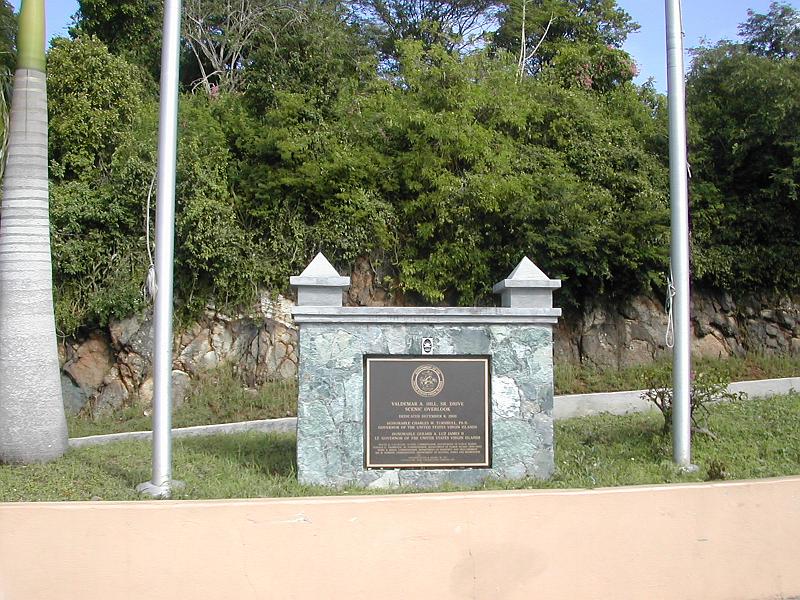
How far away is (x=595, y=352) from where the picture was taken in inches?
618

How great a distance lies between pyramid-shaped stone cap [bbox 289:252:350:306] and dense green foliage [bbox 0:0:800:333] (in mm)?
7237

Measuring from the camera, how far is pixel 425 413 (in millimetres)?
7777

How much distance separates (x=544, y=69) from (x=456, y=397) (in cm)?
1417

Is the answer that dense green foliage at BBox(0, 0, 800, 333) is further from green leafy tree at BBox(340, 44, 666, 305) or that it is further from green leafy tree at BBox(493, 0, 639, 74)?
green leafy tree at BBox(493, 0, 639, 74)

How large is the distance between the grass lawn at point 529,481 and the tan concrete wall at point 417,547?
129 cm

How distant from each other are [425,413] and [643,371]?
25.2 feet

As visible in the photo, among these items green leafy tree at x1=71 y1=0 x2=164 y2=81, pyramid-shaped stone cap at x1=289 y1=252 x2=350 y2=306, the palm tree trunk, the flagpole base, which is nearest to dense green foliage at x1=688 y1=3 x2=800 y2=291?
pyramid-shaped stone cap at x1=289 y1=252 x2=350 y2=306

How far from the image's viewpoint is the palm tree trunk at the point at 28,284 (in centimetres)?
892

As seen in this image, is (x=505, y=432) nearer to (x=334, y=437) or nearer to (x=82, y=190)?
(x=334, y=437)

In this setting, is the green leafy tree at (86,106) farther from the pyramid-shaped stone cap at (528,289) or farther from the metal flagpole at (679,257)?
the metal flagpole at (679,257)

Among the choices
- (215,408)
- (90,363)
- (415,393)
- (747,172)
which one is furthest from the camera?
(747,172)

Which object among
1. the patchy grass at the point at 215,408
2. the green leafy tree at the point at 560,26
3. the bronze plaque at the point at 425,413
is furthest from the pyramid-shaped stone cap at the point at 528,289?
the green leafy tree at the point at 560,26

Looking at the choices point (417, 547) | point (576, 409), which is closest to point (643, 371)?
point (576, 409)

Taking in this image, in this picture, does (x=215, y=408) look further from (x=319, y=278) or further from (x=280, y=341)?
(x=319, y=278)
